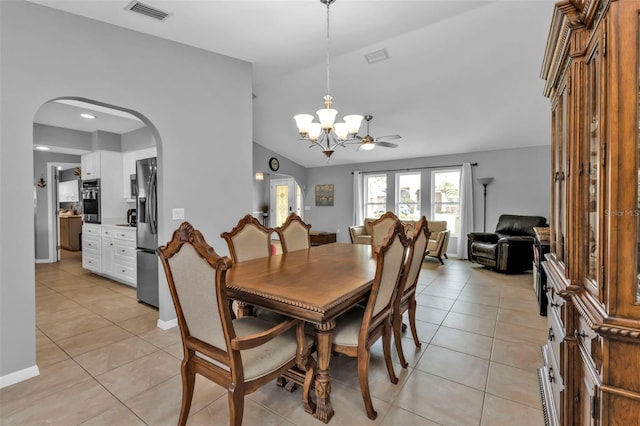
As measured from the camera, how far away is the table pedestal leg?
160 centimetres

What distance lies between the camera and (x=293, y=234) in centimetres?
316

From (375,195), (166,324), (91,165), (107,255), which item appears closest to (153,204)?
(166,324)

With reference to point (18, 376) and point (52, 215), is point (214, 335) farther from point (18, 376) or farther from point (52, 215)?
point (52, 215)

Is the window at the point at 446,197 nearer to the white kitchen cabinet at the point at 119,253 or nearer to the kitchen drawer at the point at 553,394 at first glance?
A: the kitchen drawer at the point at 553,394

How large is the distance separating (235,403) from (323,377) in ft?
1.70

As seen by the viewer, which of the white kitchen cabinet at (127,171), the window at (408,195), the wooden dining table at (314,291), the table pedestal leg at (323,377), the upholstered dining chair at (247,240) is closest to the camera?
the wooden dining table at (314,291)

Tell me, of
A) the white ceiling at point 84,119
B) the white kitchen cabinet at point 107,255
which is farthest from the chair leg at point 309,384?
the white kitchen cabinet at point 107,255

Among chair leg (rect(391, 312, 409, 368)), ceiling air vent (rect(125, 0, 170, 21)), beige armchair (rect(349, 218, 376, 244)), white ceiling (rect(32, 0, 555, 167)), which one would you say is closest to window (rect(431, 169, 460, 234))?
white ceiling (rect(32, 0, 555, 167))

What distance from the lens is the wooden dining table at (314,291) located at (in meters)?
1.50

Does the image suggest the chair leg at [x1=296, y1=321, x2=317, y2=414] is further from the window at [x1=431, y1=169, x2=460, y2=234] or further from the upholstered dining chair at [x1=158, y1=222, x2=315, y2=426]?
the window at [x1=431, y1=169, x2=460, y2=234]

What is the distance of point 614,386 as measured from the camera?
0.90 m

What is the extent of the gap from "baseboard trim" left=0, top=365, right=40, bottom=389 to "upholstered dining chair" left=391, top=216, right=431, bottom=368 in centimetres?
260

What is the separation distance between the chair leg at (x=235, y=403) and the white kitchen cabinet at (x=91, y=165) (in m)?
5.16

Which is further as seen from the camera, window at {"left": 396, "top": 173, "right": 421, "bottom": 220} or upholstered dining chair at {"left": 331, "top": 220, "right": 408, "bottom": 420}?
window at {"left": 396, "top": 173, "right": 421, "bottom": 220}
